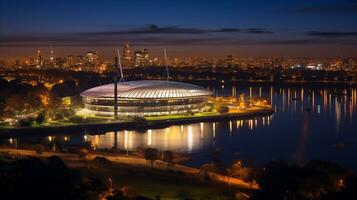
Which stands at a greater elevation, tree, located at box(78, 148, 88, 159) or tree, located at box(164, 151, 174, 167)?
tree, located at box(78, 148, 88, 159)

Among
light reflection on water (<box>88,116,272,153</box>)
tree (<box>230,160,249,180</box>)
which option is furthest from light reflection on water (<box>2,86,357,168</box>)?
tree (<box>230,160,249,180</box>)

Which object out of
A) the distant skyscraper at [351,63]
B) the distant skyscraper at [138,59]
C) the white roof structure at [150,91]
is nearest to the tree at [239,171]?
the white roof structure at [150,91]

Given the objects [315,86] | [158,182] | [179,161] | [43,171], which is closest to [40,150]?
[179,161]

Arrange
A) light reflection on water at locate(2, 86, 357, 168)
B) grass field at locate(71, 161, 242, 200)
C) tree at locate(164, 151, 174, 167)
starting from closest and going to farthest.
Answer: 1. grass field at locate(71, 161, 242, 200)
2. tree at locate(164, 151, 174, 167)
3. light reflection on water at locate(2, 86, 357, 168)

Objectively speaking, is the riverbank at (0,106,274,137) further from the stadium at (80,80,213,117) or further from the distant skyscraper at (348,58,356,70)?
the distant skyscraper at (348,58,356,70)

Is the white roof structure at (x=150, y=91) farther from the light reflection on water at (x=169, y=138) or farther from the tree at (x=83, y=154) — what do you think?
the tree at (x=83, y=154)

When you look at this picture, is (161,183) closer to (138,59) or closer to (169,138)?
(169,138)

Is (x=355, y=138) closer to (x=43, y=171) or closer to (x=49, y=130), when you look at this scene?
(x=49, y=130)
